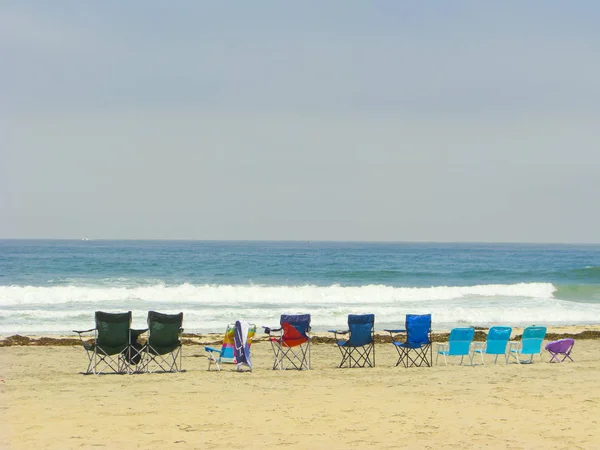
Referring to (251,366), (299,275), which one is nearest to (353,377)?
(251,366)

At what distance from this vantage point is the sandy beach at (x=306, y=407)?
17.4 ft

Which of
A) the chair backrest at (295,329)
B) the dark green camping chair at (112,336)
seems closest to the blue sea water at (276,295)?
the chair backrest at (295,329)

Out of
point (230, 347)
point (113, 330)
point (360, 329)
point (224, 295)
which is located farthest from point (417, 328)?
point (224, 295)

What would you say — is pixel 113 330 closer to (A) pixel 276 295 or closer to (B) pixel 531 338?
(B) pixel 531 338

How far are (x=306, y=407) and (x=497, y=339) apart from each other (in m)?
4.32

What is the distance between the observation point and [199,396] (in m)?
7.07

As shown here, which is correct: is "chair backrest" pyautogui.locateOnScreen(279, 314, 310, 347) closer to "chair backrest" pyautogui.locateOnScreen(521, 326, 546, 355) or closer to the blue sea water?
"chair backrest" pyautogui.locateOnScreen(521, 326, 546, 355)

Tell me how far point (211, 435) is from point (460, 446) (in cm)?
195

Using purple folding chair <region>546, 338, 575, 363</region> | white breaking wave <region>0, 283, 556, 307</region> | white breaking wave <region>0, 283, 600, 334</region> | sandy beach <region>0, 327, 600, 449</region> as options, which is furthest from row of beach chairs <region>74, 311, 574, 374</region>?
white breaking wave <region>0, 283, 556, 307</region>

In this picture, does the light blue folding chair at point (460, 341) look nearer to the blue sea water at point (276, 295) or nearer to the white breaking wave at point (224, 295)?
the blue sea water at point (276, 295)

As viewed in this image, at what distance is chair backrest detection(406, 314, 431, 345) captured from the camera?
31.5 feet

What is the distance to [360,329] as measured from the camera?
9516 mm

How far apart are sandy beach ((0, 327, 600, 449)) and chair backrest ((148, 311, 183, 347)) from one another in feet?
1.61

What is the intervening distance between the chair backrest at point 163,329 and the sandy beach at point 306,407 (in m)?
0.49
